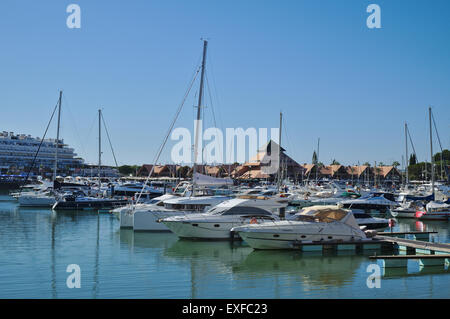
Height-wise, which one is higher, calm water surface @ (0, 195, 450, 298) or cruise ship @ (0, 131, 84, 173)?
cruise ship @ (0, 131, 84, 173)

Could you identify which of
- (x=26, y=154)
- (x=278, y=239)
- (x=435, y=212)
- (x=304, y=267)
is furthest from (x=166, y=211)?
(x=26, y=154)

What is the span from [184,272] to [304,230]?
284 inches

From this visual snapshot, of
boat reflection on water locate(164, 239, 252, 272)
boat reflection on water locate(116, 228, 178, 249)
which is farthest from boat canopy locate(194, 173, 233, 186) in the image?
boat reflection on water locate(164, 239, 252, 272)

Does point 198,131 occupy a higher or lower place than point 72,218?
higher

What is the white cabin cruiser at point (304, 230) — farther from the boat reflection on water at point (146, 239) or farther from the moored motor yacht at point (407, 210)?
the moored motor yacht at point (407, 210)

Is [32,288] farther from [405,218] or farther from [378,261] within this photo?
[405,218]

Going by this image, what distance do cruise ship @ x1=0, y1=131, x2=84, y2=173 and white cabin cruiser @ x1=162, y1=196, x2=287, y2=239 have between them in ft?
425

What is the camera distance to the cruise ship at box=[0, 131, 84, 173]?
15075 centimetres

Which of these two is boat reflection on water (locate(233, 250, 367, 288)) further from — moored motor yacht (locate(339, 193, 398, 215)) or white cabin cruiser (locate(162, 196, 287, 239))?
moored motor yacht (locate(339, 193, 398, 215))

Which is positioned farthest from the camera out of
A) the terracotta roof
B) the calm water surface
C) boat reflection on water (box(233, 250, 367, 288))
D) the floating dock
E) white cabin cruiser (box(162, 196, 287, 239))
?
the terracotta roof

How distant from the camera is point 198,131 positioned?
32281 millimetres

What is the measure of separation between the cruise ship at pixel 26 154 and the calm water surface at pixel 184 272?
12966cm
